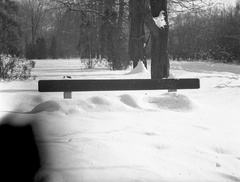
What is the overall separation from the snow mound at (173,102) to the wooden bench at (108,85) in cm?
29

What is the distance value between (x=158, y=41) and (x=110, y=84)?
430 centimetres

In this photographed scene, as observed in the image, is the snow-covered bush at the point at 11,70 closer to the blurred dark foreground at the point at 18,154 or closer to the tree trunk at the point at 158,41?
the tree trunk at the point at 158,41

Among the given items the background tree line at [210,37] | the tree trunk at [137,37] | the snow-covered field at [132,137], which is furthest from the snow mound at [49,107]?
the background tree line at [210,37]

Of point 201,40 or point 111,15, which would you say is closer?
point 111,15

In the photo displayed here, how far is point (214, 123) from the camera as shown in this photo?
6.25 meters

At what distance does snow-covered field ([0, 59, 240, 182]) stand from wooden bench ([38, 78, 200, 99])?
0.89 ft

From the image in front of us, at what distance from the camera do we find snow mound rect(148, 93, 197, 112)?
23.2 ft

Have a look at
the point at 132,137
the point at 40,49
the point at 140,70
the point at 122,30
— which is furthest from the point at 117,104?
the point at 40,49

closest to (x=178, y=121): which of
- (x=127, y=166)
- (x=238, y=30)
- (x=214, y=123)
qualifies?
(x=214, y=123)

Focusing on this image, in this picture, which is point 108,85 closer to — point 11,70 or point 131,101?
point 131,101

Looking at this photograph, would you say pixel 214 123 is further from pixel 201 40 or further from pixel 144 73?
pixel 201 40

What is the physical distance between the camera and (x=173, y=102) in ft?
23.7

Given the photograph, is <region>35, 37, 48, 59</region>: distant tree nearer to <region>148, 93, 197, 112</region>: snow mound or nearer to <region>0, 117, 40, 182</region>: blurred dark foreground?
<region>148, 93, 197, 112</region>: snow mound

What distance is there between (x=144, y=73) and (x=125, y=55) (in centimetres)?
700
